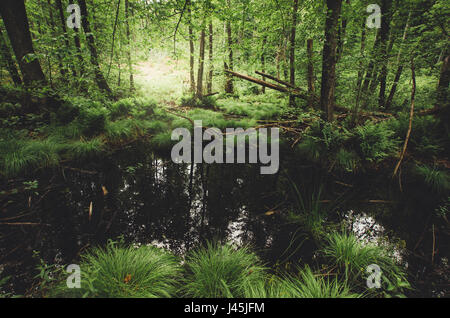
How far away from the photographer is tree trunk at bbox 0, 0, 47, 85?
4.00 metres

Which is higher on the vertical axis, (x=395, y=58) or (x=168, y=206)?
(x=395, y=58)

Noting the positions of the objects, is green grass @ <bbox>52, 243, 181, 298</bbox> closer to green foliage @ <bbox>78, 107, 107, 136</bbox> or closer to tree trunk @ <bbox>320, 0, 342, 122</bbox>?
green foliage @ <bbox>78, 107, 107, 136</bbox>

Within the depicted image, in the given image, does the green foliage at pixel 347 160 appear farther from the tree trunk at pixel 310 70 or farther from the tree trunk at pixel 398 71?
the tree trunk at pixel 310 70

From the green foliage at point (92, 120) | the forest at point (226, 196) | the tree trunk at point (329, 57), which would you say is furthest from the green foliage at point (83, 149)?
the tree trunk at point (329, 57)

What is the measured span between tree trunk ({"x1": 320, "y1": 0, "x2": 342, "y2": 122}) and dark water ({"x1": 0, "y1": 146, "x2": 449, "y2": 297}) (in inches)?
61.3

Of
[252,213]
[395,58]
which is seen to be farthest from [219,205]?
[395,58]

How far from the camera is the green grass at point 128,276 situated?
147 centimetres

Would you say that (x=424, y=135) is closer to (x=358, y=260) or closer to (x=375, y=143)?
(x=375, y=143)

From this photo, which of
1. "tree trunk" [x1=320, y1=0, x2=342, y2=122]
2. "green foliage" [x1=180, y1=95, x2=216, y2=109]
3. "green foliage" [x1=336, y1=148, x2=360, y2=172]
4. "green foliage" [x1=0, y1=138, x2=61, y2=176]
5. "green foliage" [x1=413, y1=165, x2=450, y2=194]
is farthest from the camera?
"green foliage" [x1=180, y1=95, x2=216, y2=109]

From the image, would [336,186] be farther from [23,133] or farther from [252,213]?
[23,133]

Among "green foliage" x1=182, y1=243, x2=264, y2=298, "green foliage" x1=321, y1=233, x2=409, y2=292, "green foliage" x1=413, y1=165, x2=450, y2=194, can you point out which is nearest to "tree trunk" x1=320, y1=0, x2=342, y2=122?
"green foliage" x1=413, y1=165, x2=450, y2=194
